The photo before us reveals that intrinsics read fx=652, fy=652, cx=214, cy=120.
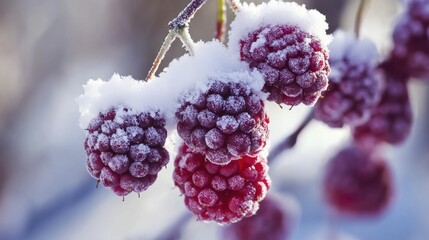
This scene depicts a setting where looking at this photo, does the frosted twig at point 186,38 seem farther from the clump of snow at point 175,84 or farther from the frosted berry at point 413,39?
the frosted berry at point 413,39

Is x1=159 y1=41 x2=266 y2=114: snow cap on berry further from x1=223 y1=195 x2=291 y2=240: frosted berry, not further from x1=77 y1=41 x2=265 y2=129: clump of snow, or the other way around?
x1=223 y1=195 x2=291 y2=240: frosted berry

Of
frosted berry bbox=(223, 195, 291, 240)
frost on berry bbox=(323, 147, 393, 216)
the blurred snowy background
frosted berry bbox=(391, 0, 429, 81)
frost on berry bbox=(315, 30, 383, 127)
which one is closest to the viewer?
frost on berry bbox=(315, 30, 383, 127)

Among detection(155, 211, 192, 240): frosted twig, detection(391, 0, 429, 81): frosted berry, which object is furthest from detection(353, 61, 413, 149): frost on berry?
detection(155, 211, 192, 240): frosted twig

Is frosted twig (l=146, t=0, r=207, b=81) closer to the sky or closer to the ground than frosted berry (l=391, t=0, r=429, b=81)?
closer to the sky

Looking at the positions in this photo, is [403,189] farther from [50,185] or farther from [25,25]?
[25,25]

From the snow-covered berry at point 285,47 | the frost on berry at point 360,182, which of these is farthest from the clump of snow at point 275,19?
the frost on berry at point 360,182

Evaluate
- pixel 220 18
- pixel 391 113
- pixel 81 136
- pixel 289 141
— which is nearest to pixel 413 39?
pixel 391 113
